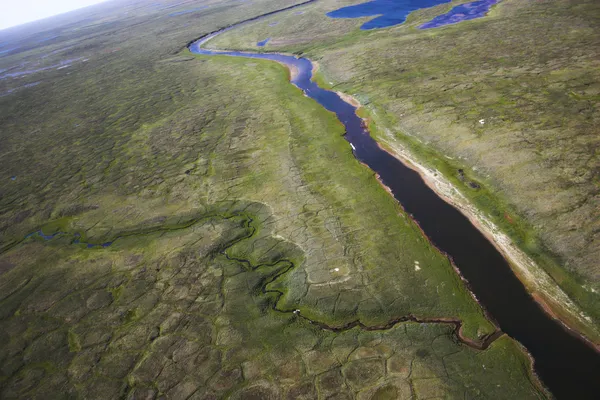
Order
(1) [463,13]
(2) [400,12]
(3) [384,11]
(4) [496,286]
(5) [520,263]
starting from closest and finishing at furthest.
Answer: (4) [496,286] < (5) [520,263] < (1) [463,13] < (2) [400,12] < (3) [384,11]

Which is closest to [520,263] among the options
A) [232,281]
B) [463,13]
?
[232,281]

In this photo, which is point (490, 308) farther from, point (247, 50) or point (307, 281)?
point (247, 50)

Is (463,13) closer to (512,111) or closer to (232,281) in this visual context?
(512,111)

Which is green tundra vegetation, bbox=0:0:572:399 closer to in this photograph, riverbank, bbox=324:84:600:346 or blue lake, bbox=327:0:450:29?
riverbank, bbox=324:84:600:346

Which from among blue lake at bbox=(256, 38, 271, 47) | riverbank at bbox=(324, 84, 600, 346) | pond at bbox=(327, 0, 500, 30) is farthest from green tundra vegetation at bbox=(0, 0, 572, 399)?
pond at bbox=(327, 0, 500, 30)

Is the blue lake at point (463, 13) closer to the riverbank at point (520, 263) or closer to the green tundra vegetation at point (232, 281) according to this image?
the green tundra vegetation at point (232, 281)

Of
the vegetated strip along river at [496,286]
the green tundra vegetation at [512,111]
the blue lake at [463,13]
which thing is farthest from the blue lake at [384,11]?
the vegetated strip along river at [496,286]

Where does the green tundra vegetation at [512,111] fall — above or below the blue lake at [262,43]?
below
